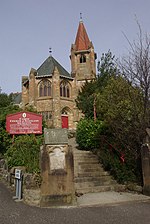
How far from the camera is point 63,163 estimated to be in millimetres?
6129

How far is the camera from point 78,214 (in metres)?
5.12

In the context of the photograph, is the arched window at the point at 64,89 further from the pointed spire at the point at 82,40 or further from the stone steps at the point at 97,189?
the stone steps at the point at 97,189

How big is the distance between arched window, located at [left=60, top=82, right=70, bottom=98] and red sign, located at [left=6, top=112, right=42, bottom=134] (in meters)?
23.5

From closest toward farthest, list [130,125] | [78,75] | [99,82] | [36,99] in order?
[130,125]
[99,82]
[36,99]
[78,75]

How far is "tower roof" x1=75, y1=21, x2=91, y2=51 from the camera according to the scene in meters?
42.7

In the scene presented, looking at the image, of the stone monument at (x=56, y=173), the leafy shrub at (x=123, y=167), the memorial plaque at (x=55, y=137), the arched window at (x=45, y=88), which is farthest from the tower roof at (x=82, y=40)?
the stone monument at (x=56, y=173)

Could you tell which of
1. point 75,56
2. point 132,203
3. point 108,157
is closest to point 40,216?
point 132,203

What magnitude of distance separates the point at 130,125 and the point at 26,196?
15.3 feet

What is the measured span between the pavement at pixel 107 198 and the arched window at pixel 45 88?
93.0ft

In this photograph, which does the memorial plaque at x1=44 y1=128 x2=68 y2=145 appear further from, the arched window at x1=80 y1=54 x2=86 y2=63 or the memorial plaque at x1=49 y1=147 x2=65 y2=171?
the arched window at x1=80 y1=54 x2=86 y2=63

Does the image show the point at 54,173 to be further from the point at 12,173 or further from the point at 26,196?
the point at 12,173

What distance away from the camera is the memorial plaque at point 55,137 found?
6223 millimetres

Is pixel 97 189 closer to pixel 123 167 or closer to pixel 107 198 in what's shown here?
pixel 107 198

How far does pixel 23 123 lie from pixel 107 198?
21.3 feet
